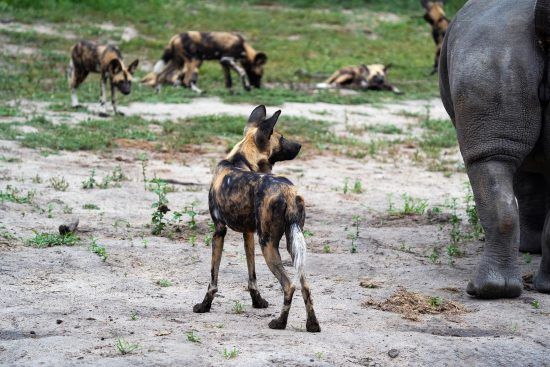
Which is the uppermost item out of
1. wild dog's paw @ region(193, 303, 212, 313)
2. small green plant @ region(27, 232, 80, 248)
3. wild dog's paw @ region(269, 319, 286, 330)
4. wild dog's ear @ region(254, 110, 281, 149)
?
wild dog's ear @ region(254, 110, 281, 149)

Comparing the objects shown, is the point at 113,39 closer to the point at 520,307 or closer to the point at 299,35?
the point at 299,35

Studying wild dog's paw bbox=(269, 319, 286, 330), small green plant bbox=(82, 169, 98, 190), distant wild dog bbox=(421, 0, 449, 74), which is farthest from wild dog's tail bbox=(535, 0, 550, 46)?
distant wild dog bbox=(421, 0, 449, 74)

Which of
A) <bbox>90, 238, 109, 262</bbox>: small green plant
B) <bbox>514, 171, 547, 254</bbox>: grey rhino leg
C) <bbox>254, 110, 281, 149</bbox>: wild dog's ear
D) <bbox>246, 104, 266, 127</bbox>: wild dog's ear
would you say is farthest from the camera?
<bbox>514, 171, 547, 254</bbox>: grey rhino leg

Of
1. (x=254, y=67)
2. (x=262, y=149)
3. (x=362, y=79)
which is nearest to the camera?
(x=262, y=149)

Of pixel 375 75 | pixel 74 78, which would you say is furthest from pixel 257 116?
pixel 375 75

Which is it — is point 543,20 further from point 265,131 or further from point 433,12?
point 433,12

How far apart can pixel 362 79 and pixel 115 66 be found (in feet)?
20.8

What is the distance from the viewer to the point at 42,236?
7.57 m

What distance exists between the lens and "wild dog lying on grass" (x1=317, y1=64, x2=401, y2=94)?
2041 centimetres

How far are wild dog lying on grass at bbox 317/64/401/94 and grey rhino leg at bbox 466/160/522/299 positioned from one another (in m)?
14.0

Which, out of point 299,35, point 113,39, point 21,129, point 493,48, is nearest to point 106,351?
point 493,48

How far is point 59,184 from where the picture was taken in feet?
31.9

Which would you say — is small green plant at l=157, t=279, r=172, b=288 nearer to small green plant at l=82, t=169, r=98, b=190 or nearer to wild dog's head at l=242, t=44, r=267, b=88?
small green plant at l=82, t=169, r=98, b=190

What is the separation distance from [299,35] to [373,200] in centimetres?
1702
